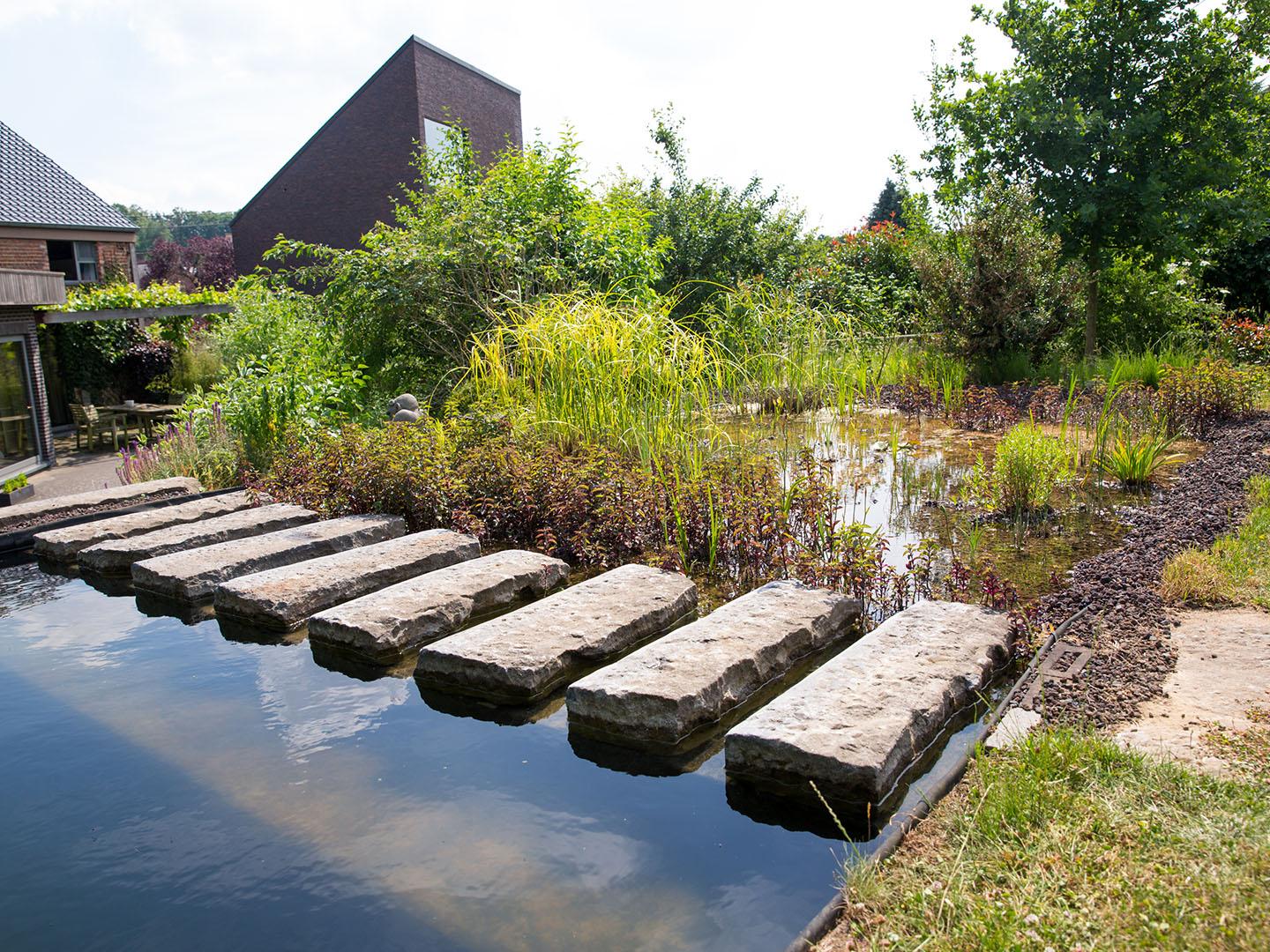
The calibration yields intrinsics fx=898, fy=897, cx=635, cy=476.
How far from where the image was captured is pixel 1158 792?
233cm

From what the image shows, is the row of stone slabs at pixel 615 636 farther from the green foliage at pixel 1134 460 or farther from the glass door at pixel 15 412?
the glass door at pixel 15 412

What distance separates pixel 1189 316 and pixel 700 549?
31.8 ft

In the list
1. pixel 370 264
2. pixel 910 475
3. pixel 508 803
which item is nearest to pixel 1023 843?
pixel 508 803

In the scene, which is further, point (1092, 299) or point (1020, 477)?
point (1092, 299)

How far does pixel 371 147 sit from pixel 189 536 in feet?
62.2

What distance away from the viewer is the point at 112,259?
2308 cm

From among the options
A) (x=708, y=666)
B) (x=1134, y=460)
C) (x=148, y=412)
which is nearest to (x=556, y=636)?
(x=708, y=666)

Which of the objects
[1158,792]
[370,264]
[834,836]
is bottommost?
[834,836]

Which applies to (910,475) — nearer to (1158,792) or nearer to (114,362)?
(1158,792)

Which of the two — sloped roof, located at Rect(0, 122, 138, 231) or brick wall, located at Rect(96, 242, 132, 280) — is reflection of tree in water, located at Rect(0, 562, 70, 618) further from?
brick wall, located at Rect(96, 242, 132, 280)

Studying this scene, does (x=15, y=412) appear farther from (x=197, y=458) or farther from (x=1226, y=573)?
(x=1226, y=573)

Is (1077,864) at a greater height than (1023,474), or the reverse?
(1023,474)

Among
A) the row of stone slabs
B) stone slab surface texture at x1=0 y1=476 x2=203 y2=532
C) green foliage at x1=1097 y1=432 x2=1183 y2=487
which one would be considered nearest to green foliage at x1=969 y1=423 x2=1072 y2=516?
green foliage at x1=1097 y1=432 x2=1183 y2=487

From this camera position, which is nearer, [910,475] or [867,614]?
[867,614]
